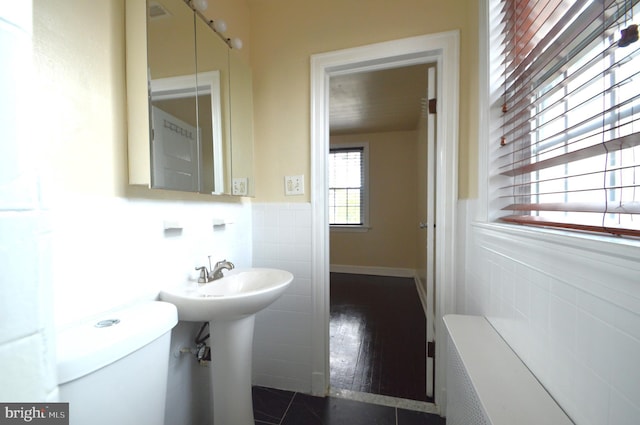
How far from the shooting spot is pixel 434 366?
1538 mm

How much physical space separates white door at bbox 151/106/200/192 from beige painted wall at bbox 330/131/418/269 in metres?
3.38

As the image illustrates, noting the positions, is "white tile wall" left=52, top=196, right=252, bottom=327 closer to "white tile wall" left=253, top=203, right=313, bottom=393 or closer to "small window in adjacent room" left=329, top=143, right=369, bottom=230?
"white tile wall" left=253, top=203, right=313, bottom=393

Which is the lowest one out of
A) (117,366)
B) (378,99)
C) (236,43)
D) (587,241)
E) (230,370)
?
(230,370)

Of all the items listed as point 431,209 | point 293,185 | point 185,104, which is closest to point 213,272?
point 293,185

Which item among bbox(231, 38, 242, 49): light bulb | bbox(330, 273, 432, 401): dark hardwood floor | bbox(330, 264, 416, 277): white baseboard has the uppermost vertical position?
bbox(231, 38, 242, 49): light bulb

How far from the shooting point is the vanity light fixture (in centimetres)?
122

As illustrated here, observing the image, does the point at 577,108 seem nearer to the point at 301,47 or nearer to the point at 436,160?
the point at 436,160

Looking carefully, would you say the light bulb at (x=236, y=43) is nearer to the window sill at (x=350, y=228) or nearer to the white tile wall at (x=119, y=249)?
the white tile wall at (x=119, y=249)

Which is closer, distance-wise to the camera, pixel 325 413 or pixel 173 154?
pixel 173 154

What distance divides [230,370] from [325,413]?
659 mm

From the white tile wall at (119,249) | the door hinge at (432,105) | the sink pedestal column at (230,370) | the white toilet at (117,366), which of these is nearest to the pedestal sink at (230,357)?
the sink pedestal column at (230,370)

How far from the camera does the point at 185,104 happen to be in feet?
3.98

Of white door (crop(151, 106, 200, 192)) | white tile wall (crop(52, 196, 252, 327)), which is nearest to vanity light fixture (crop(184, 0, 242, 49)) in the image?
white door (crop(151, 106, 200, 192))

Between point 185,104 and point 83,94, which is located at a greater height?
point 185,104
